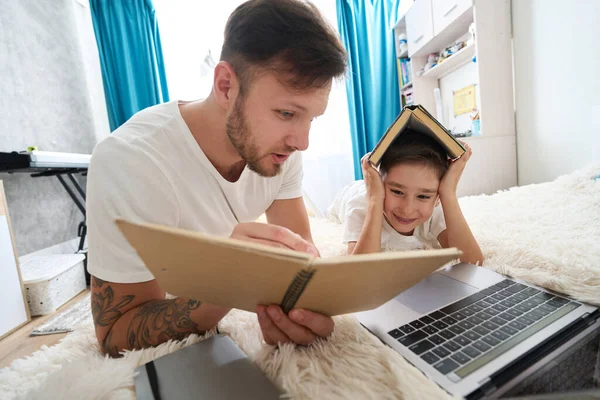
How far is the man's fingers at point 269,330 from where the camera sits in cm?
39

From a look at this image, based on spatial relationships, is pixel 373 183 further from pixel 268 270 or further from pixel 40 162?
pixel 40 162

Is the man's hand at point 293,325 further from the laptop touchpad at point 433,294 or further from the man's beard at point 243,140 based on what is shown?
the man's beard at point 243,140

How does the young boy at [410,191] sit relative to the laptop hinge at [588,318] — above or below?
above

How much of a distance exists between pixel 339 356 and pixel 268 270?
206 mm

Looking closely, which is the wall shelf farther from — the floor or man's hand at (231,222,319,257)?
the floor

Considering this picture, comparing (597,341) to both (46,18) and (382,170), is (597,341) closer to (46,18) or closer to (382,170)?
(382,170)

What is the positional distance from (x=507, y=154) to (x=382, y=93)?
51.0 inches

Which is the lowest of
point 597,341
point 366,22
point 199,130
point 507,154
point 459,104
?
point 597,341

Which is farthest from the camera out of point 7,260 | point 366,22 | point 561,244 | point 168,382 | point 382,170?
point 366,22

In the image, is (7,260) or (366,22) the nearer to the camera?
(7,260)

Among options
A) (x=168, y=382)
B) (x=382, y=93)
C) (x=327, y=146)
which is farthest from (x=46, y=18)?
(x=168, y=382)

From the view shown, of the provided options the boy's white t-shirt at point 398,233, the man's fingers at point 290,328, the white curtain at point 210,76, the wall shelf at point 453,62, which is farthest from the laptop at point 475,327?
the white curtain at point 210,76

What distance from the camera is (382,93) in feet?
9.05

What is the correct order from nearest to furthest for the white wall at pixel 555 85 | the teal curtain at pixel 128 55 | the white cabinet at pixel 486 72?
the white wall at pixel 555 85 < the white cabinet at pixel 486 72 < the teal curtain at pixel 128 55
